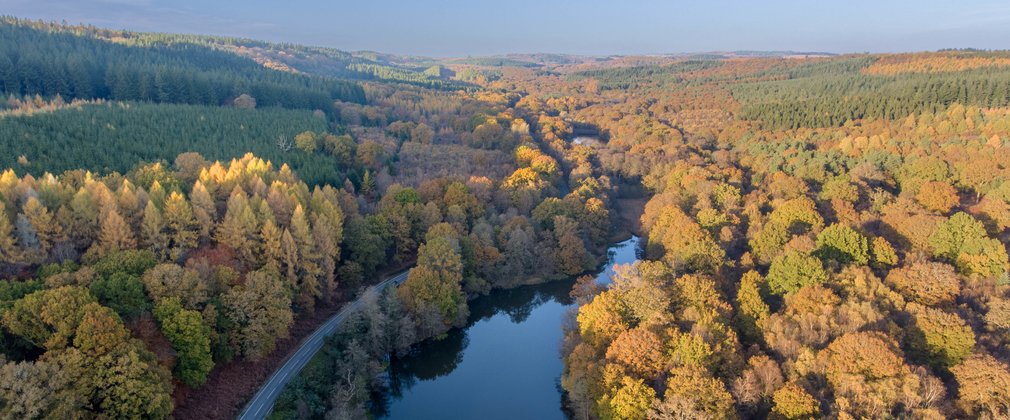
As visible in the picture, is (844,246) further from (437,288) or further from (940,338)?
(437,288)

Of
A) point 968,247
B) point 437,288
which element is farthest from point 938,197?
point 437,288

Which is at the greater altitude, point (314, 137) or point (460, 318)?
point (314, 137)

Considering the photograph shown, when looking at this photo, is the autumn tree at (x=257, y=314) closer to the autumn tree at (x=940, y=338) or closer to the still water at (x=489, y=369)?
the still water at (x=489, y=369)

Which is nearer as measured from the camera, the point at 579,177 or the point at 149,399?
the point at 149,399

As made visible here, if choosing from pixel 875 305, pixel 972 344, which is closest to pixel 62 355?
pixel 875 305

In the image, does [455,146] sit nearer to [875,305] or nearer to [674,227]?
[674,227]

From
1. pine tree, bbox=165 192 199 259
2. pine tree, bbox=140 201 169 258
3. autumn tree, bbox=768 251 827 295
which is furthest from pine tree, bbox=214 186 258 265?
autumn tree, bbox=768 251 827 295
